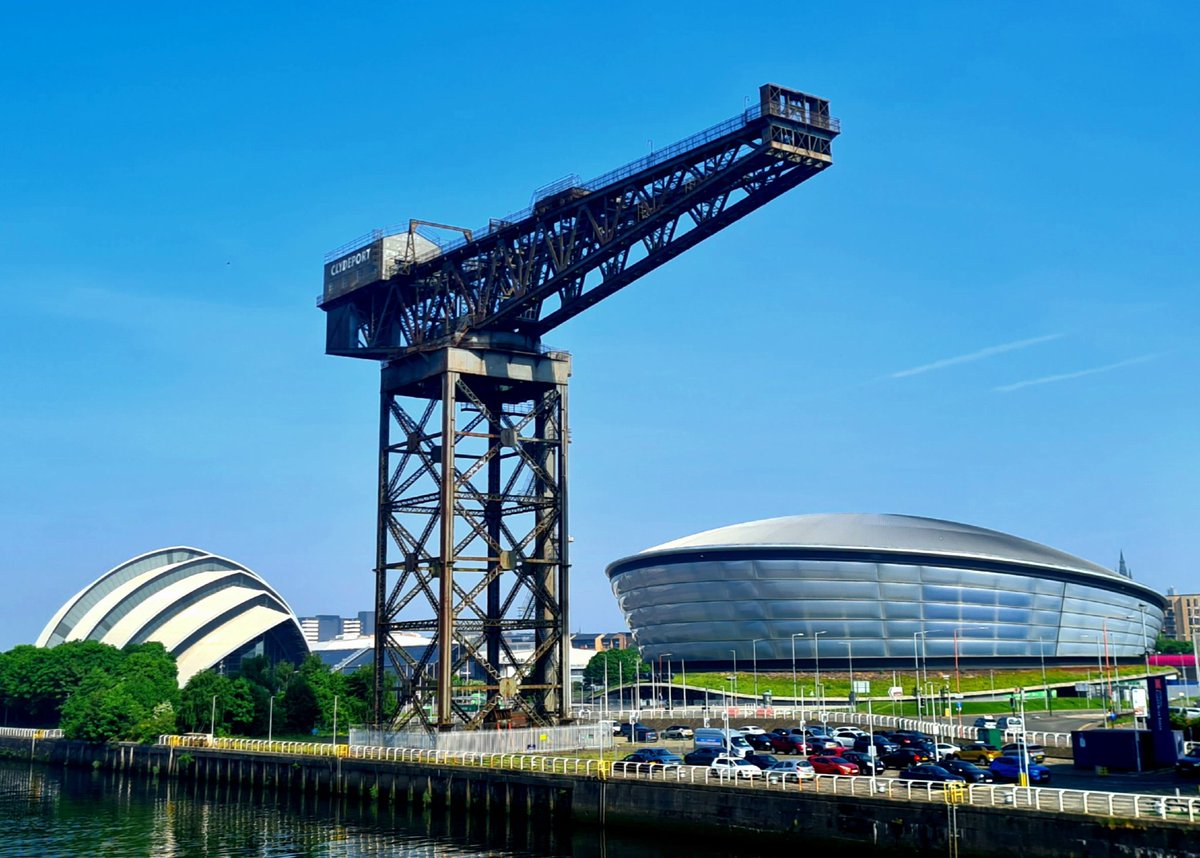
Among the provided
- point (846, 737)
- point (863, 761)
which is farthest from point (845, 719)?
point (863, 761)

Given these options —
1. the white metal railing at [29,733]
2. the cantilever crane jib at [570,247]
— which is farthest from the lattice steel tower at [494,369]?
the white metal railing at [29,733]

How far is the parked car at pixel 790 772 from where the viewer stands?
5704cm

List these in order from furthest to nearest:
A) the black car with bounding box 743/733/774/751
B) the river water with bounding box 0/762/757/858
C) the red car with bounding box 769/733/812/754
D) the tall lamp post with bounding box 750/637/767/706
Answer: the tall lamp post with bounding box 750/637/767/706
the black car with bounding box 743/733/774/751
the red car with bounding box 769/733/812/754
the river water with bounding box 0/762/757/858

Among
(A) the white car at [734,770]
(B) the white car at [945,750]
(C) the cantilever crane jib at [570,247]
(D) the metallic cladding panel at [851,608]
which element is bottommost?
(B) the white car at [945,750]

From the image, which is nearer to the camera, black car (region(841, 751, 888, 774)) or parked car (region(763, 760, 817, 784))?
parked car (region(763, 760, 817, 784))

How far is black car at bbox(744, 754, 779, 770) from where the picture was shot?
64125 millimetres

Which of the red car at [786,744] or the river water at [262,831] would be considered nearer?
the river water at [262,831]

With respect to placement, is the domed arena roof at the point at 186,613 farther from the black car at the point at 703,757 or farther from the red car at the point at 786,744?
the black car at the point at 703,757

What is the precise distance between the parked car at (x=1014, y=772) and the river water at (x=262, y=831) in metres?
13.2

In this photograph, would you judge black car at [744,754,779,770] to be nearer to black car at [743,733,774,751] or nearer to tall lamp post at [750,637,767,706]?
black car at [743,733,774,751]

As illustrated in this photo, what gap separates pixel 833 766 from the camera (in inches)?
2425

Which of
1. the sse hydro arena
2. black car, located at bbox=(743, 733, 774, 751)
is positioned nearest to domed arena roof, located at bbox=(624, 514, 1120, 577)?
the sse hydro arena

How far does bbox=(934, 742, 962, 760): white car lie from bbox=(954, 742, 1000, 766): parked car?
0.89 feet

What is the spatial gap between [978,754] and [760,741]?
59.3 feet
